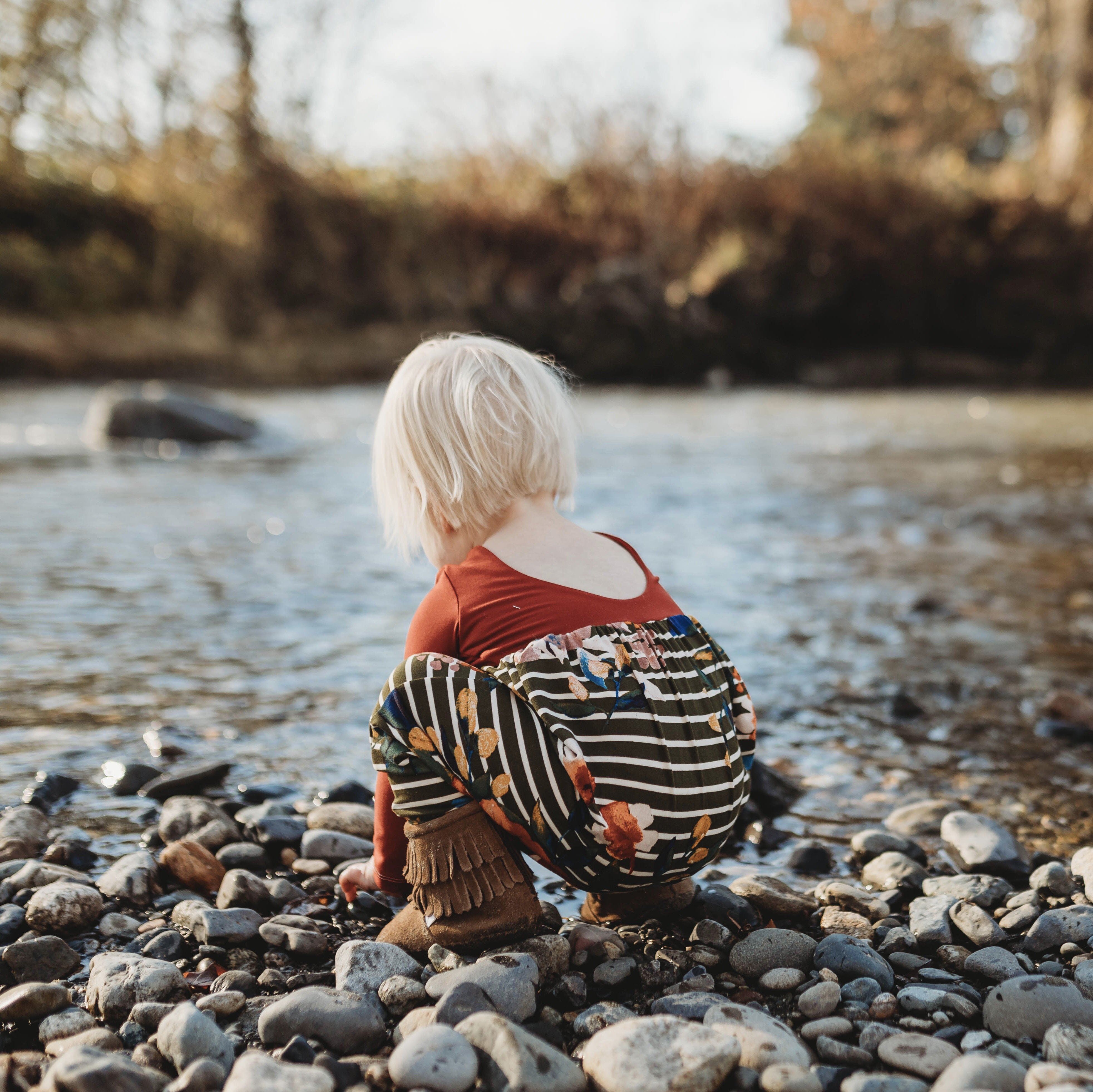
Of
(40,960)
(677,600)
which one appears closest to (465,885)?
(40,960)

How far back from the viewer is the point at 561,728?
5.08 feet

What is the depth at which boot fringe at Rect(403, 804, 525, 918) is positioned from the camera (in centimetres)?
161

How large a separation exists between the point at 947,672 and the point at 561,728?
195 centimetres

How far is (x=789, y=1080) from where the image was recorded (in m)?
1.25

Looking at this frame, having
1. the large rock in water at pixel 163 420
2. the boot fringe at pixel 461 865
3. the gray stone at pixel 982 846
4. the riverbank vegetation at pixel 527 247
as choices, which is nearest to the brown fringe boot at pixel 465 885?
the boot fringe at pixel 461 865

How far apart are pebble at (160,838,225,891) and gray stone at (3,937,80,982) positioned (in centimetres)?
29

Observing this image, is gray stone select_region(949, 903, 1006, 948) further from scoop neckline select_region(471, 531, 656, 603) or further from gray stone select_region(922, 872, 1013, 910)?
scoop neckline select_region(471, 531, 656, 603)

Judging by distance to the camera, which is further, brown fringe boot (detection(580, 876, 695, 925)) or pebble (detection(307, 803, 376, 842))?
pebble (detection(307, 803, 376, 842))

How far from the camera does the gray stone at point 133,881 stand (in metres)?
1.81

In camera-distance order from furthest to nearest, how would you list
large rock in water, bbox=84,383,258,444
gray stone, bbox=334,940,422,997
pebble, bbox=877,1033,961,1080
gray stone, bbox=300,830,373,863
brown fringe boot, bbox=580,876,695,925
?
large rock in water, bbox=84,383,258,444 < gray stone, bbox=300,830,373,863 < brown fringe boot, bbox=580,876,695,925 < gray stone, bbox=334,940,422,997 < pebble, bbox=877,1033,961,1080

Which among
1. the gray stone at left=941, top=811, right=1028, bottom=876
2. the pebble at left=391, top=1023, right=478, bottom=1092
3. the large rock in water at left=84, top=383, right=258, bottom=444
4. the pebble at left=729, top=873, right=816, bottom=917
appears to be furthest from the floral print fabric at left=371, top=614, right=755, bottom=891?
the large rock in water at left=84, top=383, right=258, bottom=444

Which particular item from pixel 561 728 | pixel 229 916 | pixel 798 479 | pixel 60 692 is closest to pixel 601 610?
pixel 561 728

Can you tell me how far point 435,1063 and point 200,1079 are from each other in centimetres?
28

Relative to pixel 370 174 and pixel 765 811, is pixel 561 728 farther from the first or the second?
pixel 370 174
